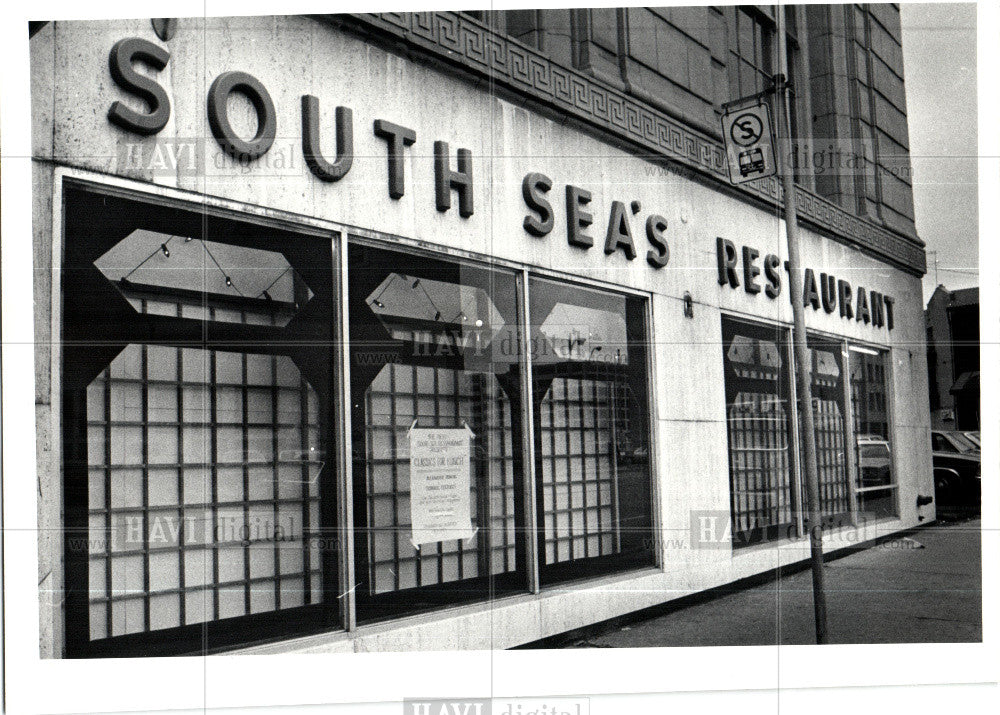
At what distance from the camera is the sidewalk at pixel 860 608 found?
5.64 meters

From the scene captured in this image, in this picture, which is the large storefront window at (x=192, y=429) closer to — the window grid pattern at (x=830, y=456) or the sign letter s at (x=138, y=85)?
the sign letter s at (x=138, y=85)

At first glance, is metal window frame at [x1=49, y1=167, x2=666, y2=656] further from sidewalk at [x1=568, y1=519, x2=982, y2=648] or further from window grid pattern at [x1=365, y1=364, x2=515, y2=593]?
sidewalk at [x1=568, y1=519, x2=982, y2=648]

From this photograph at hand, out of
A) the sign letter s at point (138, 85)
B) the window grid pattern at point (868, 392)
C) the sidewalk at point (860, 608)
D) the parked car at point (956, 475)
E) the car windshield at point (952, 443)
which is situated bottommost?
the sidewalk at point (860, 608)

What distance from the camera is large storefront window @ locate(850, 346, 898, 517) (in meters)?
5.95

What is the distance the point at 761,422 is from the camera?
238 inches

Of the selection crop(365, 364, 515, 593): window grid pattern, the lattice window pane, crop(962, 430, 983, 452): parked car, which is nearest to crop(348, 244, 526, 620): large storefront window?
crop(365, 364, 515, 593): window grid pattern

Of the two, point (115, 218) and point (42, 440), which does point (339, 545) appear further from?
point (115, 218)

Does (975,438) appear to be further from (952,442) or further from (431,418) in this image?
(431,418)


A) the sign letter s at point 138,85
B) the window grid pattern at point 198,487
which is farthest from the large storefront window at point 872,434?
the sign letter s at point 138,85

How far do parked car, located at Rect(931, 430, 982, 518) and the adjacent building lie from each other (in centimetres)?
10

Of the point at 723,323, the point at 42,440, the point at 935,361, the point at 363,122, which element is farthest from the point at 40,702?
the point at 935,361

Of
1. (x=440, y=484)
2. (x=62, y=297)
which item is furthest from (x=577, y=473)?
(x=62, y=297)

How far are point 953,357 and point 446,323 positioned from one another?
3401 millimetres

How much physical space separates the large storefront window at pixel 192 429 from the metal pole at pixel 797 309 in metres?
3.13
